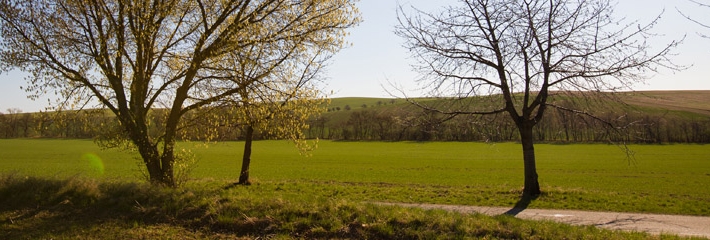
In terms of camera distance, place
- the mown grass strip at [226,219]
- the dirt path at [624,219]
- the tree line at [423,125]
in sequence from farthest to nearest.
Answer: the tree line at [423,125] < the dirt path at [624,219] < the mown grass strip at [226,219]

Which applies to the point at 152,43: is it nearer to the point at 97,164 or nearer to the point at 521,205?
the point at 521,205

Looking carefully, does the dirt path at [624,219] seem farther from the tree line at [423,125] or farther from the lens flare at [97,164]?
the lens flare at [97,164]

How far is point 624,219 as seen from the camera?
1177 centimetres

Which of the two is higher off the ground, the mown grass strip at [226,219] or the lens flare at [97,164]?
the mown grass strip at [226,219]

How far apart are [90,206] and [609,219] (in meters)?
11.8

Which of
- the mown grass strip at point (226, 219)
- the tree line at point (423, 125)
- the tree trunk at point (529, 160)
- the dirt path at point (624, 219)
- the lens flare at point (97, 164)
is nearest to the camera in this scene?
the mown grass strip at point (226, 219)

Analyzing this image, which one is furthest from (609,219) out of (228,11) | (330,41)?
(228,11)

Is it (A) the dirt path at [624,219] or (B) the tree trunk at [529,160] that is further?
(B) the tree trunk at [529,160]

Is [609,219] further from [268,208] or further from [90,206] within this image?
[90,206]

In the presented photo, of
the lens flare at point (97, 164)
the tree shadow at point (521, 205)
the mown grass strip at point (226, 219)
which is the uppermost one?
the mown grass strip at point (226, 219)

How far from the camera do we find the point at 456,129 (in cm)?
1661

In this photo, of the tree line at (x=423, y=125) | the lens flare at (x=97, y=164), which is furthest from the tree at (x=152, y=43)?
the lens flare at (x=97, y=164)

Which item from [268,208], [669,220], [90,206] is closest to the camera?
[268,208]

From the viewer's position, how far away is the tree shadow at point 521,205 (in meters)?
12.6
